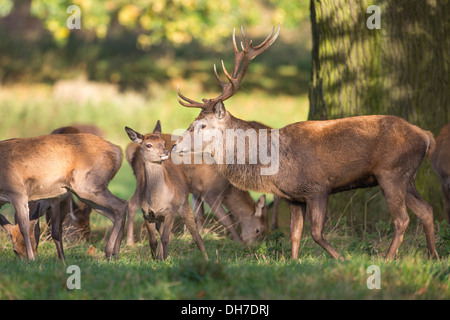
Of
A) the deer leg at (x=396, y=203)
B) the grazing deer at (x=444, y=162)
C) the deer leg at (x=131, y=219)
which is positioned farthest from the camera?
the deer leg at (x=131, y=219)

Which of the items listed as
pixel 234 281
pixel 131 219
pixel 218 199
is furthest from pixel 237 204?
pixel 234 281

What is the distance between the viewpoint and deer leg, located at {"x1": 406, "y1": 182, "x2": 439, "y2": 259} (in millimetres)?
7430

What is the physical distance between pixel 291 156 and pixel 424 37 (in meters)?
2.77

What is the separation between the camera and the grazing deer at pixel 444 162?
8.32 metres

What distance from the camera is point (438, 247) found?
7.77 meters

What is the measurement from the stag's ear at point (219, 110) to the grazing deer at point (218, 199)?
2.07m

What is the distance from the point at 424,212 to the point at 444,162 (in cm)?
103

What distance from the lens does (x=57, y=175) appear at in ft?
25.3

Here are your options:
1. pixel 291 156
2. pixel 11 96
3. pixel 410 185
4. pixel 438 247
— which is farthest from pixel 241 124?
pixel 11 96

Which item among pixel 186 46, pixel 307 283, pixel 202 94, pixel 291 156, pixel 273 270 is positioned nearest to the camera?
pixel 307 283

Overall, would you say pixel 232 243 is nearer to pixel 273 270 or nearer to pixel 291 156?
pixel 291 156

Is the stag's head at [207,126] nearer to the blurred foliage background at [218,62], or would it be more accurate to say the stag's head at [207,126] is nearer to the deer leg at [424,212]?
the blurred foliage background at [218,62]

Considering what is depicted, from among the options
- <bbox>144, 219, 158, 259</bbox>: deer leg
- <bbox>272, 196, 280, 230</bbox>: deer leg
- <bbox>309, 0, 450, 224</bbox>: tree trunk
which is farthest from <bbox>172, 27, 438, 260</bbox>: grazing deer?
<bbox>272, 196, 280, 230</bbox>: deer leg

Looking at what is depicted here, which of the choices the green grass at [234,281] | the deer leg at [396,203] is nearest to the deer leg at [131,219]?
the green grass at [234,281]
